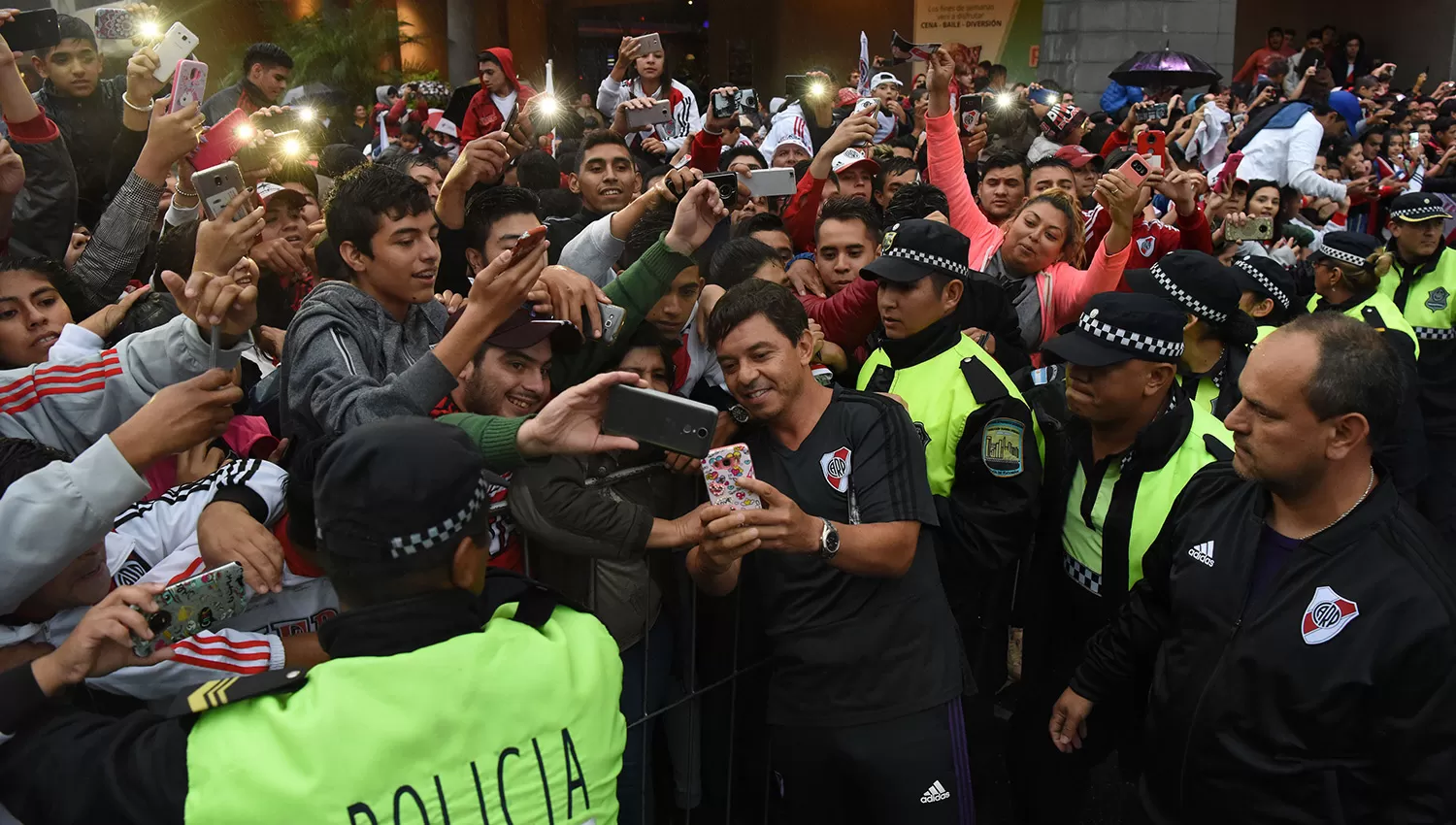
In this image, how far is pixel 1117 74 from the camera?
15.3m

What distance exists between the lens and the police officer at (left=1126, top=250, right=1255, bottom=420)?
156 inches

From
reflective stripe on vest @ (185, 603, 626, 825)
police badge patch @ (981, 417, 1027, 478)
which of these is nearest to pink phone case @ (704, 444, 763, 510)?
reflective stripe on vest @ (185, 603, 626, 825)

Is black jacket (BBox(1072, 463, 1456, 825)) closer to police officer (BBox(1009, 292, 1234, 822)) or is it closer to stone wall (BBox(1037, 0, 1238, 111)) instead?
police officer (BBox(1009, 292, 1234, 822))

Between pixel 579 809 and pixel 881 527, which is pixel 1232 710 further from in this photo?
pixel 579 809

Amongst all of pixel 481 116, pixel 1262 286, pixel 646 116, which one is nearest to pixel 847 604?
pixel 1262 286

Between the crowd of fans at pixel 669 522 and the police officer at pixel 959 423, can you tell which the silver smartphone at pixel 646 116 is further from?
the police officer at pixel 959 423

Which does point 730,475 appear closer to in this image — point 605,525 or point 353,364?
point 605,525

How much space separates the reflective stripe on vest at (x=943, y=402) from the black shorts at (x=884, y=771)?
2.71 feet

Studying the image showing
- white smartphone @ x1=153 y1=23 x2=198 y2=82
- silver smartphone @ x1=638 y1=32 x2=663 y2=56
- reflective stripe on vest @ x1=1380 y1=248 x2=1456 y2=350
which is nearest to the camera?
white smartphone @ x1=153 y1=23 x2=198 y2=82

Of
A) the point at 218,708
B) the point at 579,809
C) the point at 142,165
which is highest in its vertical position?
the point at 142,165

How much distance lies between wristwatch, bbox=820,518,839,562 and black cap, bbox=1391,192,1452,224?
5.95 meters

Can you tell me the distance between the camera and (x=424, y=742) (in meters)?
→ 1.74

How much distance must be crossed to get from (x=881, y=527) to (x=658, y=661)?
0.89m

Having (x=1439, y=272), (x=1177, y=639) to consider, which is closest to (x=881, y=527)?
(x=1177, y=639)
